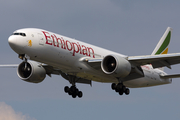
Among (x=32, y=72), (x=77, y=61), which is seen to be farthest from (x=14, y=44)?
(x=32, y=72)

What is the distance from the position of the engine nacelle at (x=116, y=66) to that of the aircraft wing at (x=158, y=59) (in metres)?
1.25

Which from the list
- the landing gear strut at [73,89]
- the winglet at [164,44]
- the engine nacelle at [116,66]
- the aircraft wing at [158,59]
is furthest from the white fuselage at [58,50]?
the winglet at [164,44]

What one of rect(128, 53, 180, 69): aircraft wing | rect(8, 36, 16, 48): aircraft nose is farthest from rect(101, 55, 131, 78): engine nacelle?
rect(8, 36, 16, 48): aircraft nose

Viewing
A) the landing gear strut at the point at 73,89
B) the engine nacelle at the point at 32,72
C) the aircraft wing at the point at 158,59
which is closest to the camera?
the aircraft wing at the point at 158,59

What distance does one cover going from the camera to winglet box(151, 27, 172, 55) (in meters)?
43.2

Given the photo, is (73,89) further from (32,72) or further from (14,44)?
(14,44)

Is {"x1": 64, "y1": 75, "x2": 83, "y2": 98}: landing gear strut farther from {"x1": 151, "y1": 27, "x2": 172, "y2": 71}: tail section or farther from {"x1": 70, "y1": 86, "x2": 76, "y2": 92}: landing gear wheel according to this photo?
{"x1": 151, "y1": 27, "x2": 172, "y2": 71}: tail section

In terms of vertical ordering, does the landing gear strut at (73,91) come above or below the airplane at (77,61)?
below

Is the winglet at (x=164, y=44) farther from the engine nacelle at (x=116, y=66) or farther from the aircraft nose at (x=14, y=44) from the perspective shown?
the aircraft nose at (x=14, y=44)

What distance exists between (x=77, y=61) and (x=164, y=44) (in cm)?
1777

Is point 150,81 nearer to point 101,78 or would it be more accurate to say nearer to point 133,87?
point 133,87

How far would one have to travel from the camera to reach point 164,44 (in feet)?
145

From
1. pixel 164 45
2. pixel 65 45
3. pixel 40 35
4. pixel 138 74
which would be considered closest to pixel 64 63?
pixel 65 45

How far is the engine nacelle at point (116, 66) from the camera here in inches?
1183
